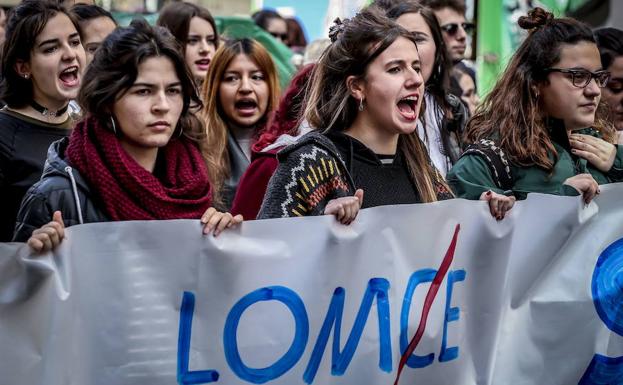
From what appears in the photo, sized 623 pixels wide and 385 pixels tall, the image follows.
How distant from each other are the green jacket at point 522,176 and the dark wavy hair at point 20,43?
1.85 metres

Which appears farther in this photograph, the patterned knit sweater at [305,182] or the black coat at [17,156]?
the black coat at [17,156]

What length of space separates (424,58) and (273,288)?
2115 mm

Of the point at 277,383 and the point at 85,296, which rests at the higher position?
the point at 85,296

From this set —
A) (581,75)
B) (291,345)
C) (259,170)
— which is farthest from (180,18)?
(291,345)

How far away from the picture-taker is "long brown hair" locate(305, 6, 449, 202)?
3.96m

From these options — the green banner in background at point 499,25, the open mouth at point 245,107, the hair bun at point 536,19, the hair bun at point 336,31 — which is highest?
the hair bun at point 336,31

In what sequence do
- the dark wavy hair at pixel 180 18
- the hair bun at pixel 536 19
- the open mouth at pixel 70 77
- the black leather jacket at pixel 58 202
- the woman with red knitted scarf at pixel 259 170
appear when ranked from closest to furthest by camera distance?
the black leather jacket at pixel 58 202
the woman with red knitted scarf at pixel 259 170
the hair bun at pixel 536 19
the open mouth at pixel 70 77
the dark wavy hair at pixel 180 18

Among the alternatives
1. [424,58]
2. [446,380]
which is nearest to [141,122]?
[446,380]

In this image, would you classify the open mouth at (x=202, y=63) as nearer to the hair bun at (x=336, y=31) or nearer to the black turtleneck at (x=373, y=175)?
the hair bun at (x=336, y=31)

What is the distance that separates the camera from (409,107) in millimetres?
3963

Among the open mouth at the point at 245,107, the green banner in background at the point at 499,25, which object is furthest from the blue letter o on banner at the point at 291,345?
the green banner in background at the point at 499,25

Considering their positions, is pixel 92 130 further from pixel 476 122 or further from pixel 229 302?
pixel 476 122

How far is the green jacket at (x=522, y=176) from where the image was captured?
4.14 metres

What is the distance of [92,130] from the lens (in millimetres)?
3740
